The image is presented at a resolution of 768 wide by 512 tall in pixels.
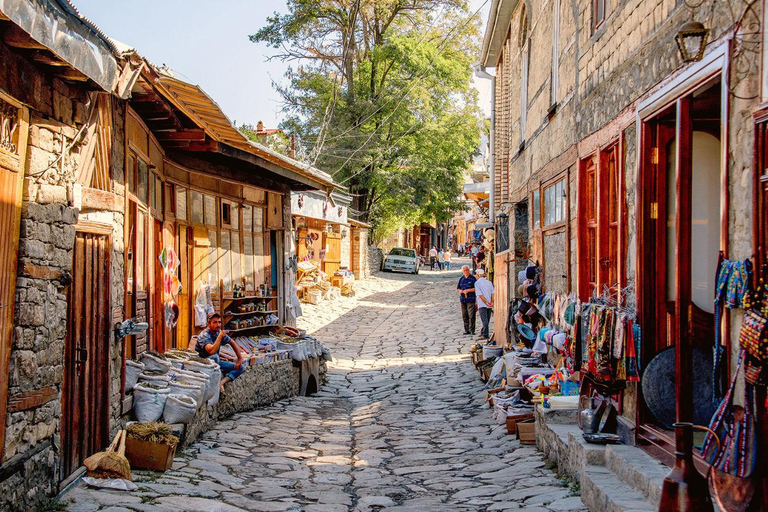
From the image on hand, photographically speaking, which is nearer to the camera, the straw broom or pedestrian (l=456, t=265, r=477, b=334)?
the straw broom

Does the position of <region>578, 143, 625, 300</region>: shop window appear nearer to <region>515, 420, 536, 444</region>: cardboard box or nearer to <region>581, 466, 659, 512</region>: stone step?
<region>515, 420, 536, 444</region>: cardboard box

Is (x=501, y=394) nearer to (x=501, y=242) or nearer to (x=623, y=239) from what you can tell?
(x=623, y=239)

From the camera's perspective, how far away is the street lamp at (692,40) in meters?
4.64

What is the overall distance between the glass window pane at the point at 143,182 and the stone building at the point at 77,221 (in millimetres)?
36

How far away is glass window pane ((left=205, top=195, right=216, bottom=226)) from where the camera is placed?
11.5m

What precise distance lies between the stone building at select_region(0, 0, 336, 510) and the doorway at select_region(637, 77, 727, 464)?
431 centimetres

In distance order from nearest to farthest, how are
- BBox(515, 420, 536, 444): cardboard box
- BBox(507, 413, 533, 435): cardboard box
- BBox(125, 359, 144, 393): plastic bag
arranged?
BBox(125, 359, 144, 393): plastic bag
BBox(515, 420, 536, 444): cardboard box
BBox(507, 413, 533, 435): cardboard box

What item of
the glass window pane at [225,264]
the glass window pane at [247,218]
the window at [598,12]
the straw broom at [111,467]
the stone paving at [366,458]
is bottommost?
the stone paving at [366,458]

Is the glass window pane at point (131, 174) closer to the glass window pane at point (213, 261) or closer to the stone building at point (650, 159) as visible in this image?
the glass window pane at point (213, 261)

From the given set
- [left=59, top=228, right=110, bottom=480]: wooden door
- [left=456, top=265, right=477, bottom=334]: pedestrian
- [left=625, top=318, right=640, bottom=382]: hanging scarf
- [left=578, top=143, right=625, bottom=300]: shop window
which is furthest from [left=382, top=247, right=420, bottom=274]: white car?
[left=625, top=318, right=640, bottom=382]: hanging scarf

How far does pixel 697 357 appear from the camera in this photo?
537 cm

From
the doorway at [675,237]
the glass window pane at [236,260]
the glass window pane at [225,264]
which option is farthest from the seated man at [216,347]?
the doorway at [675,237]

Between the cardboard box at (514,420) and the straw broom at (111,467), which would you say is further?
the cardboard box at (514,420)

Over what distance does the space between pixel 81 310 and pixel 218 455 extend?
8.06 feet
